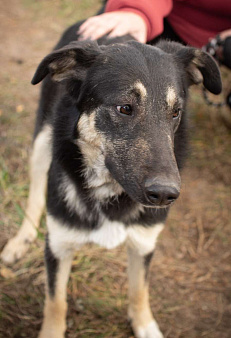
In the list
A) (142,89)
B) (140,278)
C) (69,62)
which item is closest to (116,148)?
(142,89)

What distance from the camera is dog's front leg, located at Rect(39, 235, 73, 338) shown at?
2771 mm

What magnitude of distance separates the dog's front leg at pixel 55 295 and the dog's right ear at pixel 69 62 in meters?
1.19

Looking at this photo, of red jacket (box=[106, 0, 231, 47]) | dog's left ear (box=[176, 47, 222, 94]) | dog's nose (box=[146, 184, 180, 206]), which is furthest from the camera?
red jacket (box=[106, 0, 231, 47])

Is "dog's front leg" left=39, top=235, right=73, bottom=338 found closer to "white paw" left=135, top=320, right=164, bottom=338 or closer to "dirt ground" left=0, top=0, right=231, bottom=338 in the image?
"dirt ground" left=0, top=0, right=231, bottom=338

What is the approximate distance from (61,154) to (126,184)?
0.67m

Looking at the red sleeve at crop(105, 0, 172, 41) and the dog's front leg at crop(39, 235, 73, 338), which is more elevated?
the red sleeve at crop(105, 0, 172, 41)

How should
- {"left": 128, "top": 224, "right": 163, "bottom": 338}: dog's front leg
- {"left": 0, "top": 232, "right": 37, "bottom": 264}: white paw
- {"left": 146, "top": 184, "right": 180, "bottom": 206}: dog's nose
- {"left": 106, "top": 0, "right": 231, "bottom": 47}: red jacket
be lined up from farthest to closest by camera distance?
{"left": 106, "top": 0, "right": 231, "bottom": 47}: red jacket, {"left": 0, "top": 232, "right": 37, "bottom": 264}: white paw, {"left": 128, "top": 224, "right": 163, "bottom": 338}: dog's front leg, {"left": 146, "top": 184, "right": 180, "bottom": 206}: dog's nose

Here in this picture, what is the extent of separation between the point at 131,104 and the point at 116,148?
265 mm

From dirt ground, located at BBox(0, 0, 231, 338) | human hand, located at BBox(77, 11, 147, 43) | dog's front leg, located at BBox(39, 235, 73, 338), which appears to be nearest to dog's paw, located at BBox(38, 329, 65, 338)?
dog's front leg, located at BBox(39, 235, 73, 338)

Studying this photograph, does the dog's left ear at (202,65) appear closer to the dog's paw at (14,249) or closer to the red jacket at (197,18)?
the red jacket at (197,18)

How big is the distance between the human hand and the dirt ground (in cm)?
85

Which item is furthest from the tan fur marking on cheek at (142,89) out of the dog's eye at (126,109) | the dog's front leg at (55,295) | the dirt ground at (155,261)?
the dog's front leg at (55,295)

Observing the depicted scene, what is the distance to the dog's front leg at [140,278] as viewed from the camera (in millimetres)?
2705

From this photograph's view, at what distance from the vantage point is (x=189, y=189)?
4535mm
